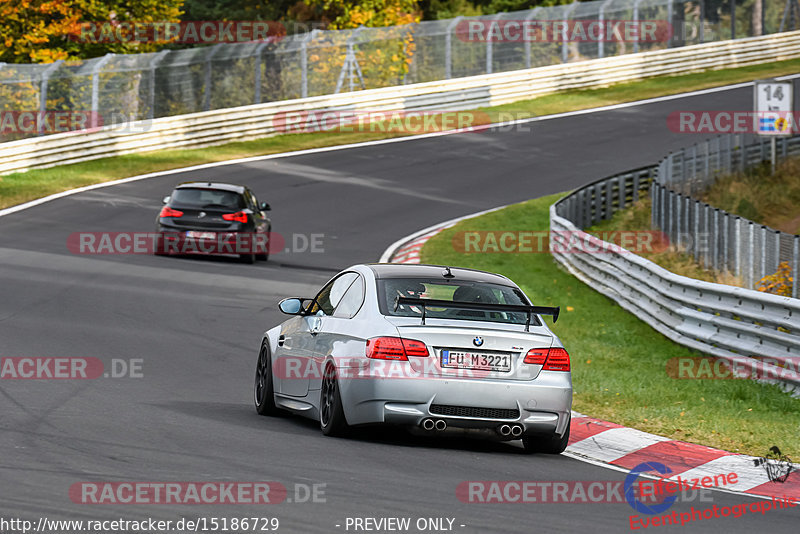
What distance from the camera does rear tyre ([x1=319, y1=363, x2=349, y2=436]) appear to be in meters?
10.3

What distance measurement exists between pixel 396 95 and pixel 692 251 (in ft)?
77.3

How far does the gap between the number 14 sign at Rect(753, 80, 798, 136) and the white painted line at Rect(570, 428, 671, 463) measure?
2213cm

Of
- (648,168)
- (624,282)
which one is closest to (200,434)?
(624,282)

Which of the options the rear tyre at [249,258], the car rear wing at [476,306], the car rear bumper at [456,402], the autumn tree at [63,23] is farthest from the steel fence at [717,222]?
the autumn tree at [63,23]

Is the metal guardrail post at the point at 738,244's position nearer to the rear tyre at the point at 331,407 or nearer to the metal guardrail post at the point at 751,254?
the metal guardrail post at the point at 751,254

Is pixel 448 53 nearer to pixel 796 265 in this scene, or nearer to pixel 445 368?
pixel 796 265

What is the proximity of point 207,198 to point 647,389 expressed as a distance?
42.8 ft

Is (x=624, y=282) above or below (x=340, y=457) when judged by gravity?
below

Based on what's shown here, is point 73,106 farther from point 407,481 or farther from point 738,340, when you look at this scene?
point 407,481

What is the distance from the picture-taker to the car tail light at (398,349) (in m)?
10.0

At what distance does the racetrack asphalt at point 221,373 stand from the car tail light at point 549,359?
0.70m

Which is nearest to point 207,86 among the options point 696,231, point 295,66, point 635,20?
point 295,66

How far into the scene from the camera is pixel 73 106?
37.6 m

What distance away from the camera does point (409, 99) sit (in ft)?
148
